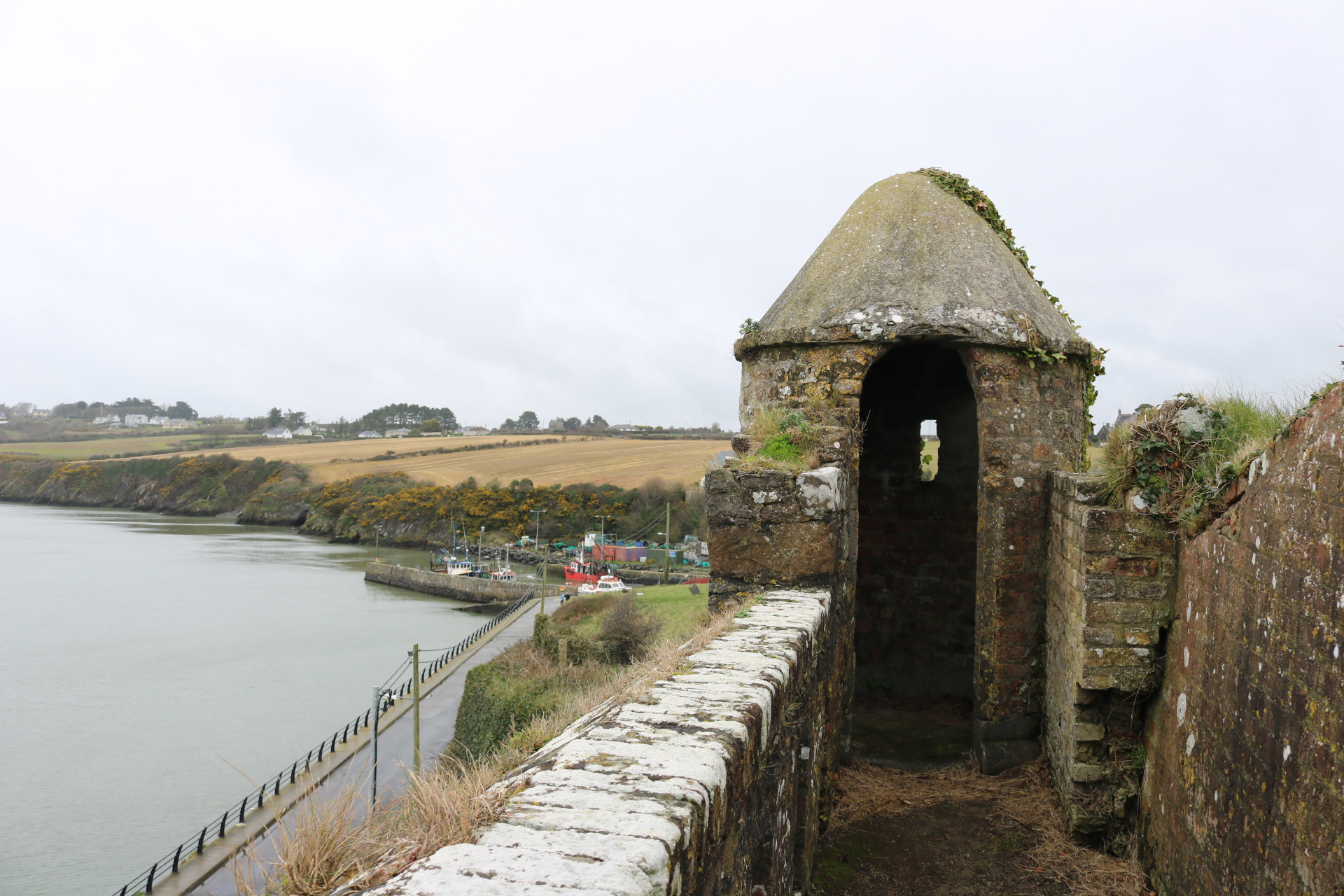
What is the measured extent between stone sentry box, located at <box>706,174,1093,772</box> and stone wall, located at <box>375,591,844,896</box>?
37.7 inches

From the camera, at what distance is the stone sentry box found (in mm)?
4875

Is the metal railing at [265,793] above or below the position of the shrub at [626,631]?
below

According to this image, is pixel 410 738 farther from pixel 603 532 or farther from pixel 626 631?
pixel 603 532

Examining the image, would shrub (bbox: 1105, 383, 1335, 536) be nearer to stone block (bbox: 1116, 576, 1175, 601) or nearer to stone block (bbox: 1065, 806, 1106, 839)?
stone block (bbox: 1116, 576, 1175, 601)

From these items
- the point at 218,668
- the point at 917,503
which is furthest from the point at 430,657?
the point at 917,503

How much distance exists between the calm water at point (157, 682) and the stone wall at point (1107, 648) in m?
5.14

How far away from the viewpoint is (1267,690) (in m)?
3.16

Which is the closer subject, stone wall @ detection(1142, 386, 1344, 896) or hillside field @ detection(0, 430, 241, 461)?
stone wall @ detection(1142, 386, 1344, 896)

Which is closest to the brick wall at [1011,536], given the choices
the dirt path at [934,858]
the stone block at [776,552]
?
the dirt path at [934,858]

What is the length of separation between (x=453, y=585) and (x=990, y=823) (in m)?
43.3

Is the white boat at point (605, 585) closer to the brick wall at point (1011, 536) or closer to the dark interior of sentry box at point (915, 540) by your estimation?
the dark interior of sentry box at point (915, 540)

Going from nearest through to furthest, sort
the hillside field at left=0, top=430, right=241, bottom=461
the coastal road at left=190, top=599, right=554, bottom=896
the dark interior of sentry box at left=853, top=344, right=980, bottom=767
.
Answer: the dark interior of sentry box at left=853, top=344, right=980, bottom=767 < the coastal road at left=190, top=599, right=554, bottom=896 < the hillside field at left=0, top=430, right=241, bottom=461

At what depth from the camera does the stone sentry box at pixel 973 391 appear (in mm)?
4875

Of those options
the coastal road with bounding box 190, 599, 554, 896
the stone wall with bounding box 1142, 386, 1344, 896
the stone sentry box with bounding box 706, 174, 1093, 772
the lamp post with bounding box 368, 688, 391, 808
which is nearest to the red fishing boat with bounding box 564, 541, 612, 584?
the coastal road with bounding box 190, 599, 554, 896
